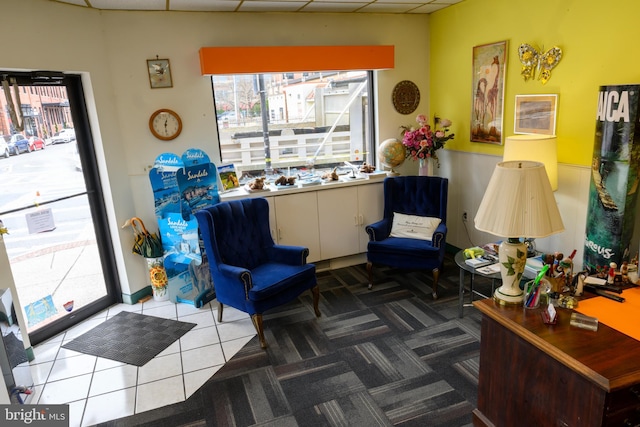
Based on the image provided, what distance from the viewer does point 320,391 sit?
2768mm

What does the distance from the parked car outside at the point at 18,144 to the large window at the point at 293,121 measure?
67.6 inches

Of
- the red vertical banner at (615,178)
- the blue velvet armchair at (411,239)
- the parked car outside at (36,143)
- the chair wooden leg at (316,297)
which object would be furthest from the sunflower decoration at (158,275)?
the red vertical banner at (615,178)

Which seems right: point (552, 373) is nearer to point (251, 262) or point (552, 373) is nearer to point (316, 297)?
point (316, 297)

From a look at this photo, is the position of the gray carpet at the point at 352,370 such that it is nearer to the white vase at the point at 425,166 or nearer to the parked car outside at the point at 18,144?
the white vase at the point at 425,166

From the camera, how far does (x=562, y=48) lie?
3.32 metres

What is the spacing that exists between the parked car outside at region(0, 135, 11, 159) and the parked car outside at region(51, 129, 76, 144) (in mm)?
373

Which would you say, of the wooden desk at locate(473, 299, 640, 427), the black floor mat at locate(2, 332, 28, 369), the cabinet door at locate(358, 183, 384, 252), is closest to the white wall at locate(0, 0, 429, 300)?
the black floor mat at locate(2, 332, 28, 369)

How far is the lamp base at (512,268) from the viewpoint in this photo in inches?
80.0

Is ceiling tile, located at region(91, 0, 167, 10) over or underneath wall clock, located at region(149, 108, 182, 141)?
over

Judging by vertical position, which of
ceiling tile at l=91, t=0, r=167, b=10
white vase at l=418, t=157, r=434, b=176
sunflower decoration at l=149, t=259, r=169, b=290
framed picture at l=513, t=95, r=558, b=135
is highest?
ceiling tile at l=91, t=0, r=167, b=10

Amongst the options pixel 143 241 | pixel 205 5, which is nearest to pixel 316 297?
pixel 143 241

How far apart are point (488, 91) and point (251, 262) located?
9.11 feet

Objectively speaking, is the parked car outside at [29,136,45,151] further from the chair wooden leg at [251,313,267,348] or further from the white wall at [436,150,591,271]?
the white wall at [436,150,591,271]

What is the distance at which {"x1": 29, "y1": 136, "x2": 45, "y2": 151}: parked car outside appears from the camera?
3.44 m
